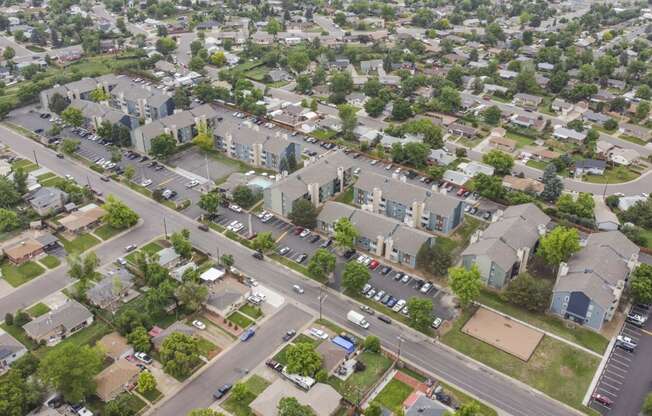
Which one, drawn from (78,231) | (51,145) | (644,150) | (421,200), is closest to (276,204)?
(421,200)

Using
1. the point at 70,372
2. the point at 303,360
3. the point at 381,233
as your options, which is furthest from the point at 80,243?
the point at 381,233

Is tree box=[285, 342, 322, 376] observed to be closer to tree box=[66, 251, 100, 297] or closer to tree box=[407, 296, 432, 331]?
tree box=[407, 296, 432, 331]

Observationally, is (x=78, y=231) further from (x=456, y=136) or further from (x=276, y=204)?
(x=456, y=136)

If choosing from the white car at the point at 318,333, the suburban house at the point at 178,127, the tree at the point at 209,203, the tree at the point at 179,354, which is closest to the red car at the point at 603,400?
the white car at the point at 318,333

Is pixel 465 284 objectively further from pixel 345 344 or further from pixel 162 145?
pixel 162 145

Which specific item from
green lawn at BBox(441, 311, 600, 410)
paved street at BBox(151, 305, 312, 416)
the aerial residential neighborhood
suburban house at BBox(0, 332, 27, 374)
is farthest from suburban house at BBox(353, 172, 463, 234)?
suburban house at BBox(0, 332, 27, 374)

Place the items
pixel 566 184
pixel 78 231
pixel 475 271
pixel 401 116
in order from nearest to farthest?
pixel 475 271
pixel 78 231
pixel 566 184
pixel 401 116
